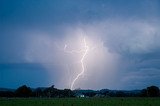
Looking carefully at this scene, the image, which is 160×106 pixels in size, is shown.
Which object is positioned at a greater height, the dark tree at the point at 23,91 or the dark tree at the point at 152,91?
the dark tree at the point at 23,91

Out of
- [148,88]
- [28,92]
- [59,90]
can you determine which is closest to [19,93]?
[28,92]

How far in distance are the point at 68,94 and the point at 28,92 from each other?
119 ft

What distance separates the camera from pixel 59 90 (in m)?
177

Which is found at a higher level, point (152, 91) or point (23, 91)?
point (23, 91)

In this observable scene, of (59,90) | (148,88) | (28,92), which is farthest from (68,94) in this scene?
(148,88)

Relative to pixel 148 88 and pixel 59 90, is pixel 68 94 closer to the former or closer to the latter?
pixel 59 90

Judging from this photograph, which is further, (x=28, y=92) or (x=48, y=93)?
(x=48, y=93)

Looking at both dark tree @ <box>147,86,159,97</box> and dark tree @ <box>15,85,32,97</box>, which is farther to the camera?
dark tree @ <box>15,85,32,97</box>

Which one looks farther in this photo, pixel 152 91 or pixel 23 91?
pixel 23 91

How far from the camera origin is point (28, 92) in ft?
456

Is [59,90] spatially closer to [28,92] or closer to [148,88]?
[28,92]

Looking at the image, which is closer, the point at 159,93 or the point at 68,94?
the point at 159,93

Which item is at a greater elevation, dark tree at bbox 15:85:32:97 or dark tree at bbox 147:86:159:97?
dark tree at bbox 15:85:32:97

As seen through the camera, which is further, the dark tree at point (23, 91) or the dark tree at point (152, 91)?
the dark tree at point (23, 91)
